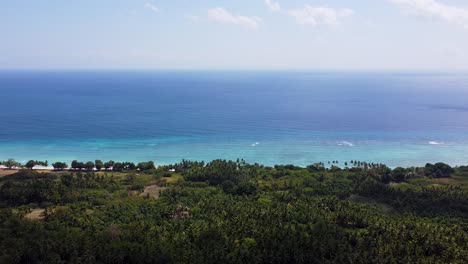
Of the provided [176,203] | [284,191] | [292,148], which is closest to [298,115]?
[292,148]

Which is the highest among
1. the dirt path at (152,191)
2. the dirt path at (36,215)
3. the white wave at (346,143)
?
the white wave at (346,143)

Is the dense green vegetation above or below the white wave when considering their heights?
below

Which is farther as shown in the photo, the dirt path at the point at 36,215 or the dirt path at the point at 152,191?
the dirt path at the point at 152,191

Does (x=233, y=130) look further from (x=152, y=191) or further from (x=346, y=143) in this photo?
(x=152, y=191)

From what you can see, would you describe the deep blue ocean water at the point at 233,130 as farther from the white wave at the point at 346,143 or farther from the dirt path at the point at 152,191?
the dirt path at the point at 152,191

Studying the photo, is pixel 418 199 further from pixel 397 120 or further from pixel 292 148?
pixel 397 120

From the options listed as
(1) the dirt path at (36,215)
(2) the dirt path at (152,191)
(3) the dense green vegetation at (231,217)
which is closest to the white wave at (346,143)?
(3) the dense green vegetation at (231,217)

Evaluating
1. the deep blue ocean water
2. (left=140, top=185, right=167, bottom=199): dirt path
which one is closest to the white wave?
the deep blue ocean water

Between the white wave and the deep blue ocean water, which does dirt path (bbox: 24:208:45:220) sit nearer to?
the deep blue ocean water

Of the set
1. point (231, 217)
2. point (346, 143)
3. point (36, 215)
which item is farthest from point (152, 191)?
point (346, 143)
